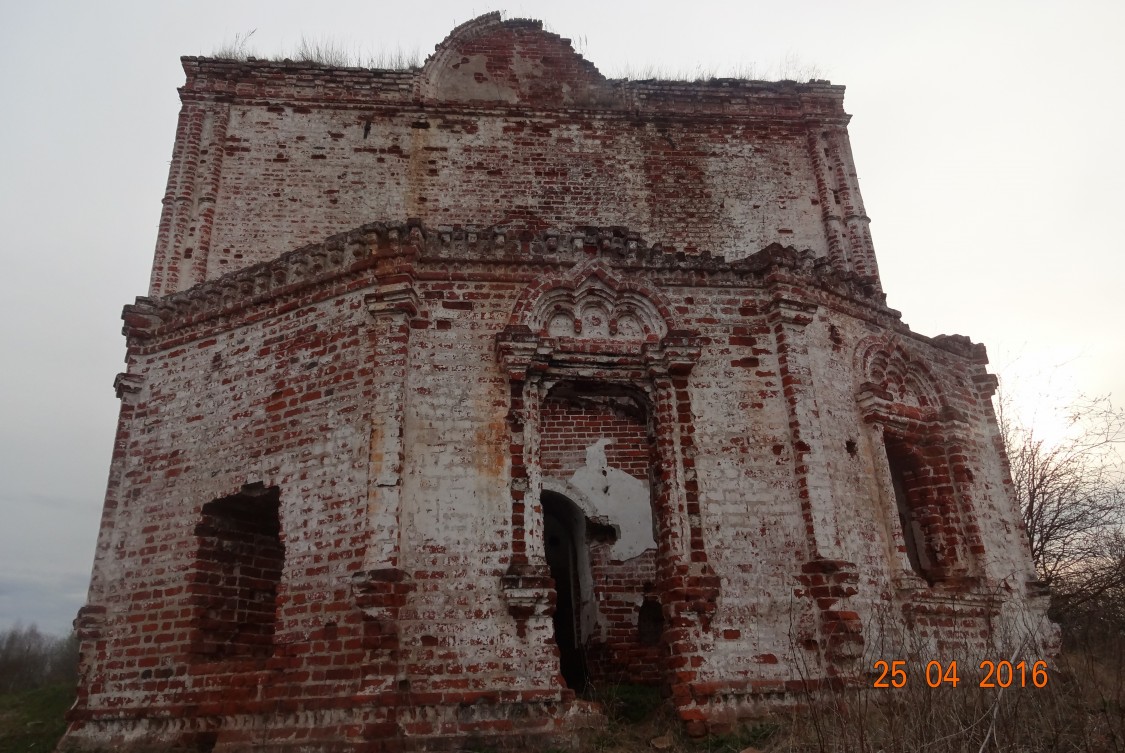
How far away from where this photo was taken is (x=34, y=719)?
927cm

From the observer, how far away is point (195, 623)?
267 inches

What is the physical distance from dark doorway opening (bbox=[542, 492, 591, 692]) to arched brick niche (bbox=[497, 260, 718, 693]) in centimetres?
312

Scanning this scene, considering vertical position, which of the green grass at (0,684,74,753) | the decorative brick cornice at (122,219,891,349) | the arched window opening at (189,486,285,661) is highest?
the decorative brick cornice at (122,219,891,349)

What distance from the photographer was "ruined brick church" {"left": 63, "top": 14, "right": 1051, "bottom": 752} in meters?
5.99

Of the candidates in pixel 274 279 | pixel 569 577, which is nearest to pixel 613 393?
pixel 274 279

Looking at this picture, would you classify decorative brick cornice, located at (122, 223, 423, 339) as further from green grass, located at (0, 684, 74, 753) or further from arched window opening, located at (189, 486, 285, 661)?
green grass, located at (0, 684, 74, 753)

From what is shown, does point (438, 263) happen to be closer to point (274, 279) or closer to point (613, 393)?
point (274, 279)

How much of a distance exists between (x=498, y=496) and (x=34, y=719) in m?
7.02

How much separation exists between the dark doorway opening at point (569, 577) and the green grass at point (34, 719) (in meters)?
5.54

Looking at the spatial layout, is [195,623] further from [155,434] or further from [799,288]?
[799,288]

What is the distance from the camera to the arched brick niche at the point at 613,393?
247 inches
